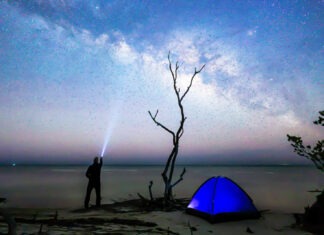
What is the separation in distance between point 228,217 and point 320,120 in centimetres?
517

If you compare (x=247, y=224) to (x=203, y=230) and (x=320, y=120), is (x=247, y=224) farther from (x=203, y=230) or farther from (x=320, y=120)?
(x=320, y=120)

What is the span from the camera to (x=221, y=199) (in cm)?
1015

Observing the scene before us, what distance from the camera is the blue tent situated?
391 inches

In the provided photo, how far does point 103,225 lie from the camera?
878 cm

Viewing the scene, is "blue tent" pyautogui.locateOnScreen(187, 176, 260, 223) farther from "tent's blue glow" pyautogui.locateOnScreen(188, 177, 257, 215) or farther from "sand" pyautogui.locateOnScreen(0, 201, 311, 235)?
"sand" pyautogui.locateOnScreen(0, 201, 311, 235)

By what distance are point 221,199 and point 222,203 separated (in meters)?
0.16

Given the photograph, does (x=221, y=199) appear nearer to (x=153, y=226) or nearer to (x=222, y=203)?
(x=222, y=203)

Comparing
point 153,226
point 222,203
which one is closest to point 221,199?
point 222,203

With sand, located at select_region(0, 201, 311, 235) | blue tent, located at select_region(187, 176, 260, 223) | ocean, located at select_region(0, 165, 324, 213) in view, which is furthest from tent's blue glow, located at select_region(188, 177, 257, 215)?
ocean, located at select_region(0, 165, 324, 213)

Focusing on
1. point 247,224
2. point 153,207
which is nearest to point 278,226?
point 247,224

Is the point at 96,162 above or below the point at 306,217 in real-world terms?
above

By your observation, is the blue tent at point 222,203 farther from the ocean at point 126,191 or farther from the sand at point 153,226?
the ocean at point 126,191

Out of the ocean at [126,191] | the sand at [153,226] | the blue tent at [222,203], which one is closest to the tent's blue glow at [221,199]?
the blue tent at [222,203]

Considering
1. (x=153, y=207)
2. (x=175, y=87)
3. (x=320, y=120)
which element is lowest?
(x=153, y=207)
